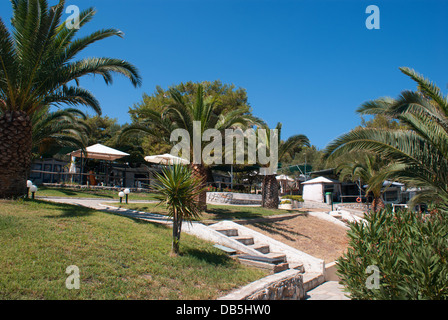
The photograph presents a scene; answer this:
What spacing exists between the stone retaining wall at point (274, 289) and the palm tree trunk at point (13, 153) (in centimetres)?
777

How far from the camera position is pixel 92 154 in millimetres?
19297

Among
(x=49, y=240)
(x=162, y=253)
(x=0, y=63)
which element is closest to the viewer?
(x=49, y=240)

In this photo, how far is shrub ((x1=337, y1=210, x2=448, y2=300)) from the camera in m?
3.54

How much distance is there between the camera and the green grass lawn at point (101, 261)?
14.3 ft

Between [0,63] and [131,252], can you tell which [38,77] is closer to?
[0,63]

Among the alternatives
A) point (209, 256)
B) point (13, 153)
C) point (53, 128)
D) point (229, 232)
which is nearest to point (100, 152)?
point (53, 128)

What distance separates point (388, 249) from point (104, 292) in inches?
162

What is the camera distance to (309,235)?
43.0 feet

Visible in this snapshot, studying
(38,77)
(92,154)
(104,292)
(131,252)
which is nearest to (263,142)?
(92,154)

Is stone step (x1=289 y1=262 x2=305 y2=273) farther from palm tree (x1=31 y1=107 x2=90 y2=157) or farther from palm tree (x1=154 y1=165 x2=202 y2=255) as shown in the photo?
palm tree (x1=31 y1=107 x2=90 y2=157)

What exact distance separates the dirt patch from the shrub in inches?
240

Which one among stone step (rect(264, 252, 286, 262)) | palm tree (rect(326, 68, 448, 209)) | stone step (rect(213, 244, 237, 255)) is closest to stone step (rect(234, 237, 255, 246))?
stone step (rect(264, 252, 286, 262))

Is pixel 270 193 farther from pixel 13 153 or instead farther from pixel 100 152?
pixel 13 153

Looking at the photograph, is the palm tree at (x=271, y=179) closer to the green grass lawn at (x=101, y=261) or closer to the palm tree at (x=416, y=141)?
the palm tree at (x=416, y=141)
